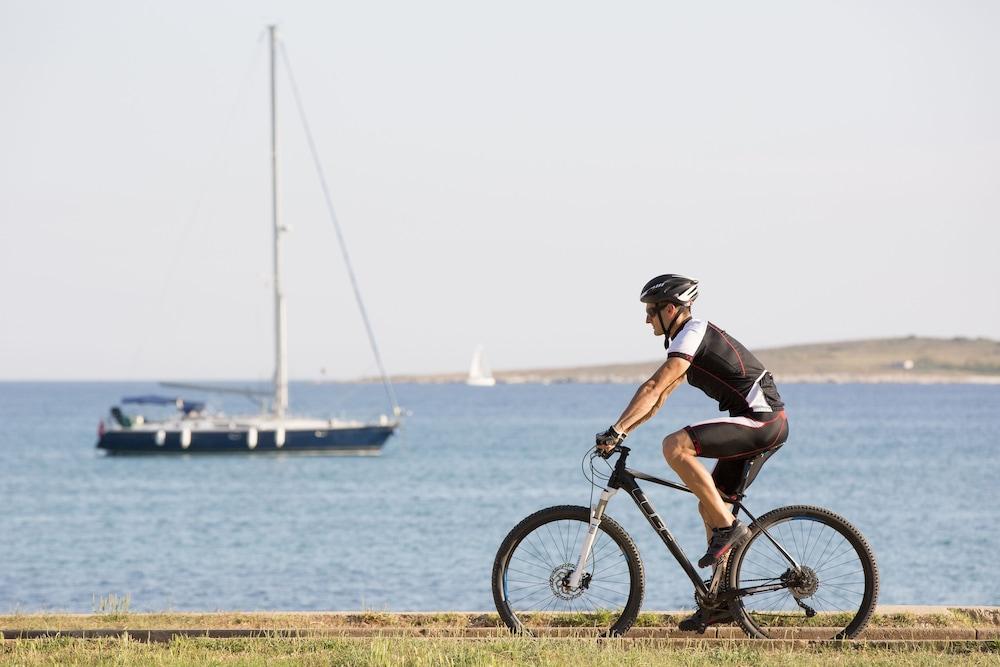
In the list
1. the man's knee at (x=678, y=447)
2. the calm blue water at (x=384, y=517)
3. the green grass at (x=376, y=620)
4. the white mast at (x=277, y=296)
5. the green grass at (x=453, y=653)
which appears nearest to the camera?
the green grass at (x=453, y=653)

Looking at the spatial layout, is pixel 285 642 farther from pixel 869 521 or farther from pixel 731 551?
pixel 869 521

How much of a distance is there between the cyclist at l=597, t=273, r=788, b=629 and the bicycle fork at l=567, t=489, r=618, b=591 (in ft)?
1.27

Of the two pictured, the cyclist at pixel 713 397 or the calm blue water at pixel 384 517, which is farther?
the calm blue water at pixel 384 517

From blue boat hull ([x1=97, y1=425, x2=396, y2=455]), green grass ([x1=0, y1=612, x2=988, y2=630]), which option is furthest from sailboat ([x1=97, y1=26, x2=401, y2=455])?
green grass ([x1=0, y1=612, x2=988, y2=630])

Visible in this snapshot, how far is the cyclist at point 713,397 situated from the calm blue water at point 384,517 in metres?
8.25

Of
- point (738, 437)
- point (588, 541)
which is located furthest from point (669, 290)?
point (588, 541)

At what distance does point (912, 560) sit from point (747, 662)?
27444mm

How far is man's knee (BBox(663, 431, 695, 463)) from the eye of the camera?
6965mm

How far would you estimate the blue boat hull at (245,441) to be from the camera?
6269 cm

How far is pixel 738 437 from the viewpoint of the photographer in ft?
23.2

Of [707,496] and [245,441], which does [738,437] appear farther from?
[245,441]

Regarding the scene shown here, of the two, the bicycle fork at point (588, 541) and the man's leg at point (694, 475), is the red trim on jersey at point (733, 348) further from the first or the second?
the bicycle fork at point (588, 541)

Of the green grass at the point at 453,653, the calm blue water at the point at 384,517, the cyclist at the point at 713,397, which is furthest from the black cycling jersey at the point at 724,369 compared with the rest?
the calm blue water at the point at 384,517

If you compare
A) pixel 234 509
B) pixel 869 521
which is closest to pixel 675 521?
pixel 869 521
